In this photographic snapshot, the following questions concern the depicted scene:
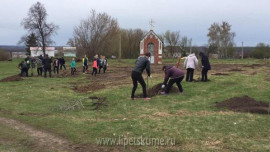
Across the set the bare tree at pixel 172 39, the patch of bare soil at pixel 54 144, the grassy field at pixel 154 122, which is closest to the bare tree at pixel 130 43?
the bare tree at pixel 172 39

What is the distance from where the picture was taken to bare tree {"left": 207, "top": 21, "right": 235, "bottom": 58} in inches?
3492

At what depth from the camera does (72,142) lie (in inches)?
267

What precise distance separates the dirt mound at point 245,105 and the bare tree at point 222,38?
80010 millimetres

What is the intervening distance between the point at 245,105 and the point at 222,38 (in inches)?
3270

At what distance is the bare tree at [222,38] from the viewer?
88688 millimetres

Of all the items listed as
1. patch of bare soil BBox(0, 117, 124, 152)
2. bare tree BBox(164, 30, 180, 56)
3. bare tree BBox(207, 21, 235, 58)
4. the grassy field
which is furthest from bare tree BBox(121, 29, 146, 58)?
patch of bare soil BBox(0, 117, 124, 152)

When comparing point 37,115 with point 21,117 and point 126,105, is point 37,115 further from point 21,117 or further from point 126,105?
point 126,105

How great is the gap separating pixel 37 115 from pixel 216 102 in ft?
20.5

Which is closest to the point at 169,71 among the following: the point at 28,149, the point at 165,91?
the point at 165,91

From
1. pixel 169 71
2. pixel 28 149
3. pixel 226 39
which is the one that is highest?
pixel 226 39

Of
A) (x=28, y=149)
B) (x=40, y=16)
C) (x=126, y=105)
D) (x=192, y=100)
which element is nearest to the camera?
(x=28, y=149)

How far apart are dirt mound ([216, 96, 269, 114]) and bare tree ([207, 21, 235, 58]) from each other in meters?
80.0


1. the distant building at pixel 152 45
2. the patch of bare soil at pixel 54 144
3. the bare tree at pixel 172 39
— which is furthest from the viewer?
the bare tree at pixel 172 39

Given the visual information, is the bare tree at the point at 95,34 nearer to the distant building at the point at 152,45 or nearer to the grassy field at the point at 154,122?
the distant building at the point at 152,45
